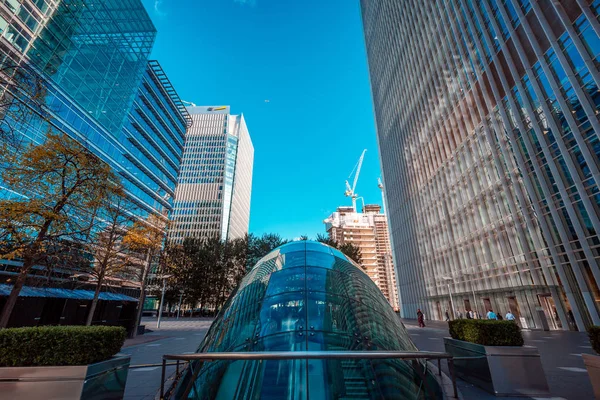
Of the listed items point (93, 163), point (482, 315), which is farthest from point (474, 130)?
point (93, 163)

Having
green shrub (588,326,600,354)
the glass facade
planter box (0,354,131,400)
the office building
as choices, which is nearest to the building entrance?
green shrub (588,326,600,354)

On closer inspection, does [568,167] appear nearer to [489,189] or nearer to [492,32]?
[489,189]

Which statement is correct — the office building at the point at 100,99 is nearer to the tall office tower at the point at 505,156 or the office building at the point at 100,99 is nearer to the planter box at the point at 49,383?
the planter box at the point at 49,383

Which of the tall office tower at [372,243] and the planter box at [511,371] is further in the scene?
the tall office tower at [372,243]

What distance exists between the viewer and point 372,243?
153 meters

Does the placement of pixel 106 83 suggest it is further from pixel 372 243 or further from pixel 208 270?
pixel 372 243

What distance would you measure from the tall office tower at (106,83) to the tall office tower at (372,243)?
4137 inches

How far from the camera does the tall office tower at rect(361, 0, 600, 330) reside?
1973 centimetres

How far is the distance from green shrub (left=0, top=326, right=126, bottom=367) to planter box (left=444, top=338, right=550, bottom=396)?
23.9 ft

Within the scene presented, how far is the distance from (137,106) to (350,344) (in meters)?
57.0

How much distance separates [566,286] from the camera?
21281 mm

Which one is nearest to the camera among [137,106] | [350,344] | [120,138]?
[350,344]

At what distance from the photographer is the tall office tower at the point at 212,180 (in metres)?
109

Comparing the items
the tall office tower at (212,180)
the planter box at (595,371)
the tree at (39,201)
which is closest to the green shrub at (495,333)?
the planter box at (595,371)
